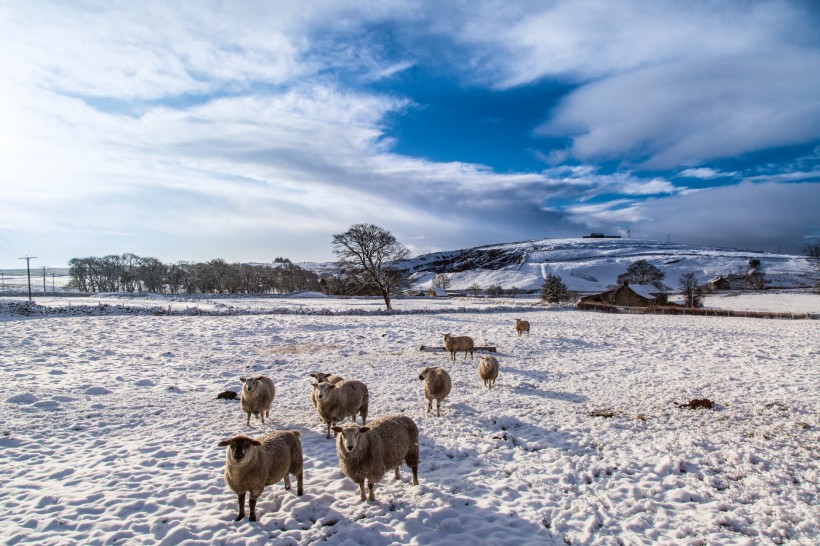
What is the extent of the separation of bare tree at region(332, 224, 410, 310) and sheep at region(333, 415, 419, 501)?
41.3 metres

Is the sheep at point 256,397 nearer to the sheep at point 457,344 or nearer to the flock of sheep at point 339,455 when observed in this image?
the flock of sheep at point 339,455

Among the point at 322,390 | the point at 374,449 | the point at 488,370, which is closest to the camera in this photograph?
the point at 374,449

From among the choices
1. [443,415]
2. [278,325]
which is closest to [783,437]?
[443,415]

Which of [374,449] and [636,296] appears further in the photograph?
[636,296]

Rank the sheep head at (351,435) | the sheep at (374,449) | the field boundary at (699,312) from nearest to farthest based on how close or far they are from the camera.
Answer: the sheep head at (351,435), the sheep at (374,449), the field boundary at (699,312)

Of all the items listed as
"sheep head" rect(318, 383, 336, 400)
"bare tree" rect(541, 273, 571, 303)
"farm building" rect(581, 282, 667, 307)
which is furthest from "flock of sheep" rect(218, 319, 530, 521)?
"bare tree" rect(541, 273, 571, 303)

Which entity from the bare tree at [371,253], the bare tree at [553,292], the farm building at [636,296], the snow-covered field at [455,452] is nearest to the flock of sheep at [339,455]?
the snow-covered field at [455,452]

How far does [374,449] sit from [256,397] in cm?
553

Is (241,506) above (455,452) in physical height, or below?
above

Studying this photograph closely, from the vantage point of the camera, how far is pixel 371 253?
4922 cm

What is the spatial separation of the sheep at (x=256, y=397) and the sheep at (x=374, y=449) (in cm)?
480

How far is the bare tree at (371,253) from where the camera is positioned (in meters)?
48.8

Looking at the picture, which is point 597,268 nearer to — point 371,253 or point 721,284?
point 721,284

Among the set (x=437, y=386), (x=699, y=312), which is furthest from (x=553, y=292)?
(x=437, y=386)
